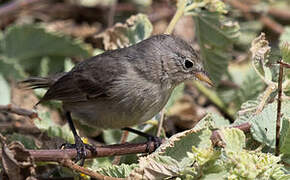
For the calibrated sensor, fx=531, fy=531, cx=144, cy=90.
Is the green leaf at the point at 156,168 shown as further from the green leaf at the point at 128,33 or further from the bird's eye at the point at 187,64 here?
the green leaf at the point at 128,33

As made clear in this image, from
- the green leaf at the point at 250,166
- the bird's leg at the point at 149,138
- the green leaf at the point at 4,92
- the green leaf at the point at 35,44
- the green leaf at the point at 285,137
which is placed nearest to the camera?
the green leaf at the point at 250,166

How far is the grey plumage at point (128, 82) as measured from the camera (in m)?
3.60

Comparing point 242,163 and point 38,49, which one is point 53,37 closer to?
point 38,49

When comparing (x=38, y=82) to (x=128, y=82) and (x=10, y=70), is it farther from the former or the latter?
(x=128, y=82)

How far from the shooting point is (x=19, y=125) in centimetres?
451

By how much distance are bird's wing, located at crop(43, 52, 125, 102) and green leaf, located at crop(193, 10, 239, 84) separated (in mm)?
858

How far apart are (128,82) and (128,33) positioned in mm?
779

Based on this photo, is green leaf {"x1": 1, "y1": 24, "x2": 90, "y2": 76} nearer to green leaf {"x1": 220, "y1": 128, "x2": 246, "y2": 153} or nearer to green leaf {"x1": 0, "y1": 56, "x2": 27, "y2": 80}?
green leaf {"x1": 0, "y1": 56, "x2": 27, "y2": 80}

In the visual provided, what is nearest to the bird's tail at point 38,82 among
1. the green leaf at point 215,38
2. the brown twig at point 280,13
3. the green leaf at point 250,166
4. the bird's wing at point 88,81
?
the bird's wing at point 88,81

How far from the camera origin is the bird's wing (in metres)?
3.75

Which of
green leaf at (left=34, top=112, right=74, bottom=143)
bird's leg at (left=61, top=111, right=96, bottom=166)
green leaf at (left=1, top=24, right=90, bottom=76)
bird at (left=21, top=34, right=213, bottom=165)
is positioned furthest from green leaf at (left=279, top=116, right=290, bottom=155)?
green leaf at (left=1, top=24, right=90, bottom=76)

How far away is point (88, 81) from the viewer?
390 centimetres

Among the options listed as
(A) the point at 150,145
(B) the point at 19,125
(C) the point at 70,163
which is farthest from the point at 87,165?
(B) the point at 19,125

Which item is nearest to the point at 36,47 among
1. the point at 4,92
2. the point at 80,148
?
the point at 4,92
